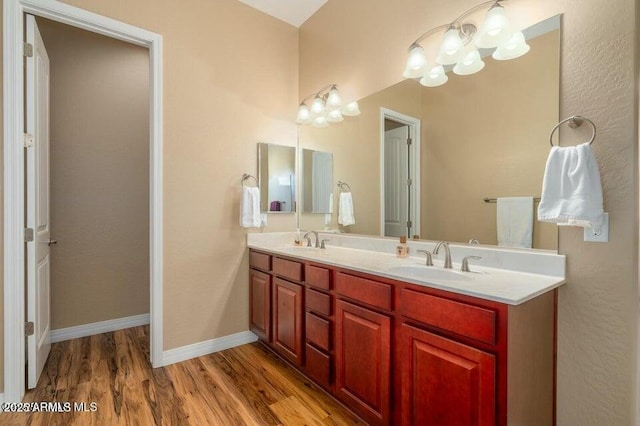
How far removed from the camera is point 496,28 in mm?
1480

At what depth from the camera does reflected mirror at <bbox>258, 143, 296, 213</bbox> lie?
279 centimetres

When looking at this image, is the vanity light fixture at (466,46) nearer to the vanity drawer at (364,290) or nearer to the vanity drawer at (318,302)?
the vanity drawer at (364,290)

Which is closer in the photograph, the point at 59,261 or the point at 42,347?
the point at 42,347

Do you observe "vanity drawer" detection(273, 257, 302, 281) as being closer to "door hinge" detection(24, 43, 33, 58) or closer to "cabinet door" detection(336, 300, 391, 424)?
"cabinet door" detection(336, 300, 391, 424)

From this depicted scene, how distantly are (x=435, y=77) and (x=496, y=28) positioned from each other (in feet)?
1.34

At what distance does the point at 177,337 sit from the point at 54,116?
7.10 feet

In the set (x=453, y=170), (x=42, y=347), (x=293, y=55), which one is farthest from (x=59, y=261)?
(x=453, y=170)

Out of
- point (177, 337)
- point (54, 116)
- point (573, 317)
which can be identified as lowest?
point (177, 337)

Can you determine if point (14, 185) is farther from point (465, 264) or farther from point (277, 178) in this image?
point (465, 264)

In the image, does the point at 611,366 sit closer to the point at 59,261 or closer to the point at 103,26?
the point at 103,26

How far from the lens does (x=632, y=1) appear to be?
3.89ft

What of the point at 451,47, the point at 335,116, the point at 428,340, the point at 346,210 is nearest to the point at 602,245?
the point at 428,340

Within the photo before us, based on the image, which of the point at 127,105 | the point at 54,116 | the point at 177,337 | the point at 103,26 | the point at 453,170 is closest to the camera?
the point at 453,170

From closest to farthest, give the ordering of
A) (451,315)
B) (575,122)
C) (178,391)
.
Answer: (451,315), (575,122), (178,391)
